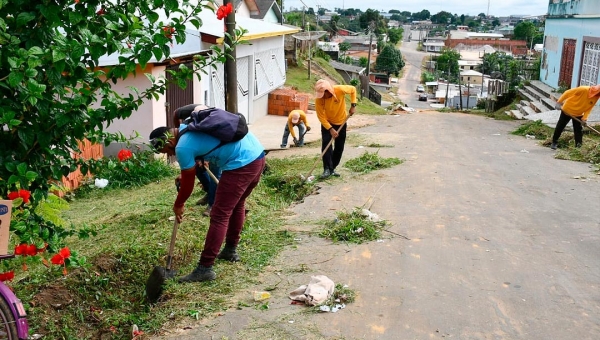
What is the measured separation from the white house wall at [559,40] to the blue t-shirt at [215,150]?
16712mm

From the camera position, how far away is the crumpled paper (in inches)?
175

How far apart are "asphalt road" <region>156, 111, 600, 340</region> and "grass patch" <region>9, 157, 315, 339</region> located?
204 mm

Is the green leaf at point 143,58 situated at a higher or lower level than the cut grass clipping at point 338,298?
higher

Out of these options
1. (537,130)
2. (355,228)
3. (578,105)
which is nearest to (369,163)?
(355,228)

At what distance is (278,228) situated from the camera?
6555 millimetres

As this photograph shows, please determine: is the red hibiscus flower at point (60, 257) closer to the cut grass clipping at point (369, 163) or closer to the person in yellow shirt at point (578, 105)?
the cut grass clipping at point (369, 163)

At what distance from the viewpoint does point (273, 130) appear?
17.3 meters

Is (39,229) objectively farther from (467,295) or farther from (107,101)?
(467,295)

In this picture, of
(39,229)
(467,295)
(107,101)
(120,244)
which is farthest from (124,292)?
(467,295)

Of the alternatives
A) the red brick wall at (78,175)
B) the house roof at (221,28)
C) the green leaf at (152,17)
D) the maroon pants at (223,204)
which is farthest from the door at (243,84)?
the green leaf at (152,17)

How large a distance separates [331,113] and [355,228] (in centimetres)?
321

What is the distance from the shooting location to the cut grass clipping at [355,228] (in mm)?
6012

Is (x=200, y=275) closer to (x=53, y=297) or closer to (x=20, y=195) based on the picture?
(x=53, y=297)

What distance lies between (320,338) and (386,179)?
16.6ft
